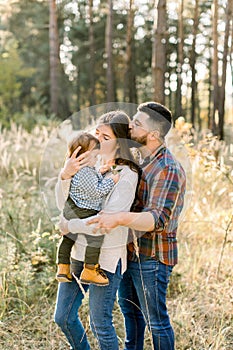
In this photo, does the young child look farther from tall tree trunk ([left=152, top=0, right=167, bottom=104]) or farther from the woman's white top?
tall tree trunk ([left=152, top=0, right=167, bottom=104])

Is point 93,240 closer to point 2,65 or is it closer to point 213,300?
point 213,300

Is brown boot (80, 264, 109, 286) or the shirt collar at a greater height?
the shirt collar

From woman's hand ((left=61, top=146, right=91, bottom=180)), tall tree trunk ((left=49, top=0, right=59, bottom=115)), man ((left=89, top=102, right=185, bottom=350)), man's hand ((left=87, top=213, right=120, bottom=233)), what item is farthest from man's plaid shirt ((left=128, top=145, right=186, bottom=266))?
tall tree trunk ((left=49, top=0, right=59, bottom=115))

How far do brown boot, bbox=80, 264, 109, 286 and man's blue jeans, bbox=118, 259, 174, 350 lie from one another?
0.28m

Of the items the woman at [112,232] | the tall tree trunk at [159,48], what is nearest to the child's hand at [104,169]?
the woman at [112,232]

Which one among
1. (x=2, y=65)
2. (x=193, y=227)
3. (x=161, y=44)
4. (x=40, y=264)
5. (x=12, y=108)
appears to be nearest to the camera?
(x=40, y=264)

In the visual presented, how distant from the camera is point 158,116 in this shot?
2.59 m

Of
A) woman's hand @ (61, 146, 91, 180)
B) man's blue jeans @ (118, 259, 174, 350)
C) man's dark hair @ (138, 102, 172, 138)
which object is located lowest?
man's blue jeans @ (118, 259, 174, 350)

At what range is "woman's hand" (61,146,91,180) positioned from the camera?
8.25 ft

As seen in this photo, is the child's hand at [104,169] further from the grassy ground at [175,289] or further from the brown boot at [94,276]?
the grassy ground at [175,289]

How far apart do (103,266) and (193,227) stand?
106 inches

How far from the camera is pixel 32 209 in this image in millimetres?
5434

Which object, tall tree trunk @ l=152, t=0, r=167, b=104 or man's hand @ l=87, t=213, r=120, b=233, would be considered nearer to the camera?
man's hand @ l=87, t=213, r=120, b=233

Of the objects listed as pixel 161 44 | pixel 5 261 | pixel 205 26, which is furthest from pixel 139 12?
pixel 5 261
